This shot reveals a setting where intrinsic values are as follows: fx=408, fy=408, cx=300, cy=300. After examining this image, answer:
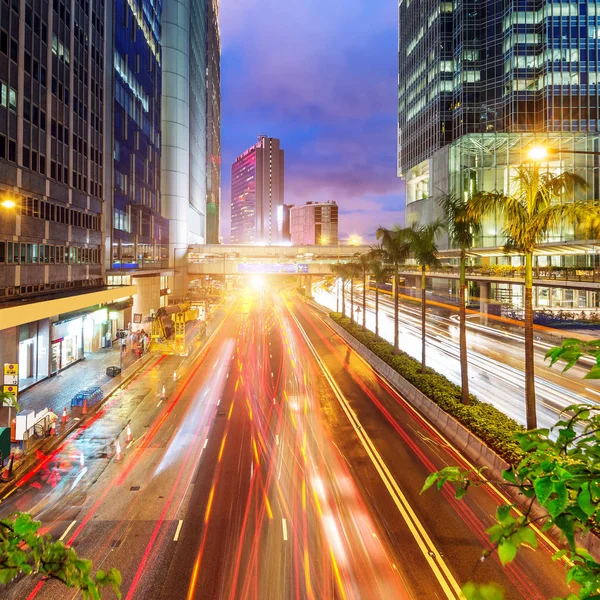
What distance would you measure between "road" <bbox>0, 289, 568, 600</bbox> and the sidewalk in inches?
124

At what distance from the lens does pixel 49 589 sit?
10062mm

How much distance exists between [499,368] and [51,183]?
35519mm

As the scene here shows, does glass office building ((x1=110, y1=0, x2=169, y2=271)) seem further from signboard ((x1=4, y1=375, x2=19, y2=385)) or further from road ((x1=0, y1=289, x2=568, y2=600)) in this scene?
road ((x1=0, y1=289, x2=568, y2=600))

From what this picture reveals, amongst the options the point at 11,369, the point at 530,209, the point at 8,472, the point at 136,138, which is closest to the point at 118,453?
the point at 8,472

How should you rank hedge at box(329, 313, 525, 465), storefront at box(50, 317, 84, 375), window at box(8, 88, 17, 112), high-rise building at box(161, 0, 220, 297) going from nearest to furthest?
hedge at box(329, 313, 525, 465), window at box(8, 88, 17, 112), storefront at box(50, 317, 84, 375), high-rise building at box(161, 0, 220, 297)

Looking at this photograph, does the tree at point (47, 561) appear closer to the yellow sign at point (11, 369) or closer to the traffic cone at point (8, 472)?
the traffic cone at point (8, 472)

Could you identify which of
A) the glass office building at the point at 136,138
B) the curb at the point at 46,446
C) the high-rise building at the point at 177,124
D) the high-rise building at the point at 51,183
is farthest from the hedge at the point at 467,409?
the high-rise building at the point at 177,124

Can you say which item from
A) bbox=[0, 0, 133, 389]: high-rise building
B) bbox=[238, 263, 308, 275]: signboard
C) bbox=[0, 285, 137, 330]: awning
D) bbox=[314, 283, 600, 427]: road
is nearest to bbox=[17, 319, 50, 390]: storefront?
bbox=[0, 0, 133, 389]: high-rise building

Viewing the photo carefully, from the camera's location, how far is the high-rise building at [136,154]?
42594mm

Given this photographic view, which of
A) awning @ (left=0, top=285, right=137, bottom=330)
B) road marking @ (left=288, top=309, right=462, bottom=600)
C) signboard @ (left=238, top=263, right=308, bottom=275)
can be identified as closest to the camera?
road marking @ (left=288, top=309, right=462, bottom=600)

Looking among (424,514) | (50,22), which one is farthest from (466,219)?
(50,22)

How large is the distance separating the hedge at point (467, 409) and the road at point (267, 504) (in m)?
1.45

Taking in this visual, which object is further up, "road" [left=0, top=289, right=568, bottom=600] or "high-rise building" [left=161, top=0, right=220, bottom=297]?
"high-rise building" [left=161, top=0, right=220, bottom=297]

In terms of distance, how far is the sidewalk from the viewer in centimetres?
2309
